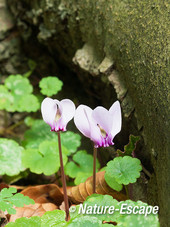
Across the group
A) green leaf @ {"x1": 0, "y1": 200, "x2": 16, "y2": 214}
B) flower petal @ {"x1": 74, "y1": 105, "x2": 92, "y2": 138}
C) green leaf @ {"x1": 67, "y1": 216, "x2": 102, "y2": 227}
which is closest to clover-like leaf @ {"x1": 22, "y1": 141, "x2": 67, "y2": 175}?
green leaf @ {"x1": 0, "y1": 200, "x2": 16, "y2": 214}

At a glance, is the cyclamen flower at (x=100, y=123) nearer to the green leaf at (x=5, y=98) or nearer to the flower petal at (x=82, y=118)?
the flower petal at (x=82, y=118)

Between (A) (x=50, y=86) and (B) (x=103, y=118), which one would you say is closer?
(B) (x=103, y=118)

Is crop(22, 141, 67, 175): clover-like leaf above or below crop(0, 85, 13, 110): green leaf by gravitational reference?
below

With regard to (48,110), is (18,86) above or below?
above

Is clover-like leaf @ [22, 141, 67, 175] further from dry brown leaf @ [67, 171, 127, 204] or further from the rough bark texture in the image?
the rough bark texture

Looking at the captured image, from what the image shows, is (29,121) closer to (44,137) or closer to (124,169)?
(44,137)

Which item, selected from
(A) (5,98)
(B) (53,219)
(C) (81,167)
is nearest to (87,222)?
(B) (53,219)

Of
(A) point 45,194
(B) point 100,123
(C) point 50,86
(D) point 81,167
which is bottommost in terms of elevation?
(A) point 45,194
